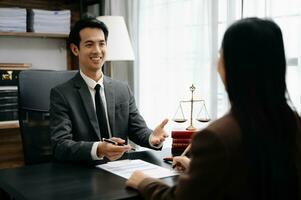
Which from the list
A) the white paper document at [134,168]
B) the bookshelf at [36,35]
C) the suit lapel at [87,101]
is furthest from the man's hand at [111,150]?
the bookshelf at [36,35]

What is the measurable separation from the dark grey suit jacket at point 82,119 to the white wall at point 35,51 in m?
1.48

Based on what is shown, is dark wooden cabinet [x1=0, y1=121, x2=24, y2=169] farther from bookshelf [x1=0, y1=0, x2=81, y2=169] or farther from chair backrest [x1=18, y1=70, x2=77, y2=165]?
chair backrest [x1=18, y1=70, x2=77, y2=165]

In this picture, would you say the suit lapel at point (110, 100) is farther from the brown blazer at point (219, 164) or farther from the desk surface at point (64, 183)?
the brown blazer at point (219, 164)

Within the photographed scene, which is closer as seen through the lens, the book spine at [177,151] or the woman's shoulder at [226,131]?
the woman's shoulder at [226,131]

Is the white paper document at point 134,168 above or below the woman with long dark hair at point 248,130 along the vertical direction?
below

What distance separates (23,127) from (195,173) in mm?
1396

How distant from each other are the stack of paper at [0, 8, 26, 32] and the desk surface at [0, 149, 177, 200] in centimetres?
167

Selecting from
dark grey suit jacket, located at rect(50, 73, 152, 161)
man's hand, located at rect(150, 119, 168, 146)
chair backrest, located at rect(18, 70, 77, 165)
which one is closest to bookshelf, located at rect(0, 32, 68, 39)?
chair backrest, located at rect(18, 70, 77, 165)

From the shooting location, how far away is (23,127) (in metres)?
2.14

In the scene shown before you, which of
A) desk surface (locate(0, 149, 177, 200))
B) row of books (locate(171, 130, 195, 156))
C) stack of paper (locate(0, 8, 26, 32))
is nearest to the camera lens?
desk surface (locate(0, 149, 177, 200))

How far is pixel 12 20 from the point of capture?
3.07 meters

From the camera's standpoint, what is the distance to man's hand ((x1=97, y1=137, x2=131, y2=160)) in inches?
63.8

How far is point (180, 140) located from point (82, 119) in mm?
460

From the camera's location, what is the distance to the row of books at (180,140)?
188 centimetres
